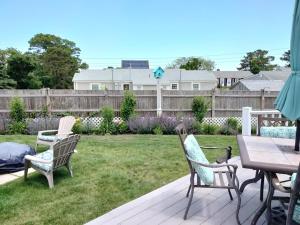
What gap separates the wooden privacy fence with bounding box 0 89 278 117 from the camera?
9656 millimetres

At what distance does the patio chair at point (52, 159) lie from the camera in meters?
3.78

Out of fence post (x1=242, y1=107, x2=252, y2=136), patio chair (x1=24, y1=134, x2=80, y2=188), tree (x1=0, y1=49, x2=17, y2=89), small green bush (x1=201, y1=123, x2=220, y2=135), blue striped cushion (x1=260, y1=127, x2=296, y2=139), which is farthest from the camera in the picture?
tree (x1=0, y1=49, x2=17, y2=89)

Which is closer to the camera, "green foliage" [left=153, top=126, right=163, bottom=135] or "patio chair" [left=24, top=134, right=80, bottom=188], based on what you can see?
"patio chair" [left=24, top=134, right=80, bottom=188]

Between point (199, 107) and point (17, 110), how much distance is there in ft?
20.7

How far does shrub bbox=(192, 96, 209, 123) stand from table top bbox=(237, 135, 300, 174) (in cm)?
685

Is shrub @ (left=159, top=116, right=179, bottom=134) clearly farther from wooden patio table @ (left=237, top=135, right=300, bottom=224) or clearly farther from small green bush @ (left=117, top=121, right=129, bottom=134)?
wooden patio table @ (left=237, top=135, right=300, bottom=224)

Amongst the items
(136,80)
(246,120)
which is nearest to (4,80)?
(136,80)

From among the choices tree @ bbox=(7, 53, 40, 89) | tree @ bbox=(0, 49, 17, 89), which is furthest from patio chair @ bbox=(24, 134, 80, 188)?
tree @ bbox=(7, 53, 40, 89)

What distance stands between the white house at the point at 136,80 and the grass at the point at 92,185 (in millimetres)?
18465

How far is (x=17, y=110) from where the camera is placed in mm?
9062

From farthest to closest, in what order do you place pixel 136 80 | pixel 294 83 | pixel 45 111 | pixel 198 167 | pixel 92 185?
pixel 136 80, pixel 45 111, pixel 92 185, pixel 198 167, pixel 294 83

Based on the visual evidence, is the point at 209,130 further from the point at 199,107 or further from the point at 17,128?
the point at 17,128

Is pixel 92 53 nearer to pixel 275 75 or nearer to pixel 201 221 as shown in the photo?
pixel 275 75

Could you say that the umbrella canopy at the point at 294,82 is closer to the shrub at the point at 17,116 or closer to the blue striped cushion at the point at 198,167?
the blue striped cushion at the point at 198,167
